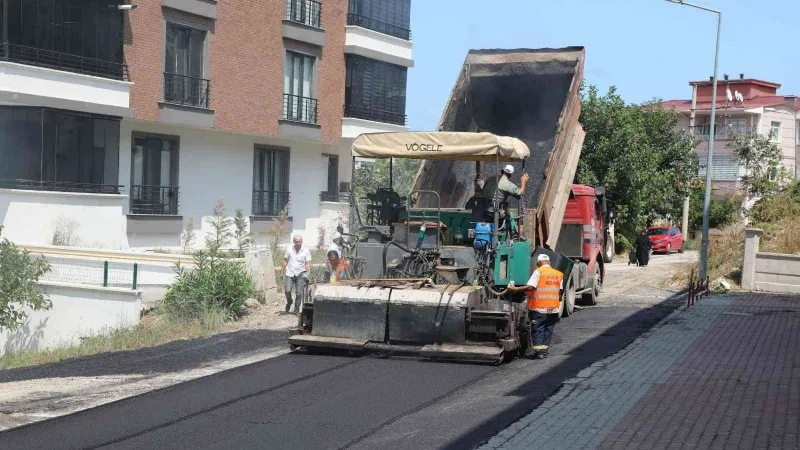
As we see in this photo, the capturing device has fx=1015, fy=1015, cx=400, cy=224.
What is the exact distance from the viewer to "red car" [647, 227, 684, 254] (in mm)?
44531

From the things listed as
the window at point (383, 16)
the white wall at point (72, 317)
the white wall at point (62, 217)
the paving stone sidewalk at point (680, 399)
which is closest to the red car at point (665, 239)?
the window at point (383, 16)

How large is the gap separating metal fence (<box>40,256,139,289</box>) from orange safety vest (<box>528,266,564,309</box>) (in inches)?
334

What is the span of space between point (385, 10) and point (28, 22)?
46.7ft

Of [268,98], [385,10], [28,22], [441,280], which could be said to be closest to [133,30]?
[28,22]

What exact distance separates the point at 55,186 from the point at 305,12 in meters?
10.9

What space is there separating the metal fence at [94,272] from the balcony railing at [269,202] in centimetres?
1226

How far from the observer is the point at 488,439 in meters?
8.76

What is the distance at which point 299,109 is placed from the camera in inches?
1264

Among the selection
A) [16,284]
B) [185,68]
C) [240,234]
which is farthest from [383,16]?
[16,284]

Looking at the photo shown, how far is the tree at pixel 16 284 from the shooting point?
732 inches

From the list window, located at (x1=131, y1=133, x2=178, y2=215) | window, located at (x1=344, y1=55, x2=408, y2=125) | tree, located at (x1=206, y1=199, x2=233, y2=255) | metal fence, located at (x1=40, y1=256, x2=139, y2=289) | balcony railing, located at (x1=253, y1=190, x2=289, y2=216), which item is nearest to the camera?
metal fence, located at (x1=40, y1=256, x2=139, y2=289)

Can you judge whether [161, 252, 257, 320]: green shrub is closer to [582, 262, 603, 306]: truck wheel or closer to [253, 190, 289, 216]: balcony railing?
[582, 262, 603, 306]: truck wheel

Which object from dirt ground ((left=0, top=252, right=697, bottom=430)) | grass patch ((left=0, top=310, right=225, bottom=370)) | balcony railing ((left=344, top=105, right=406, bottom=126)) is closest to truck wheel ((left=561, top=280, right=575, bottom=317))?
dirt ground ((left=0, top=252, right=697, bottom=430))

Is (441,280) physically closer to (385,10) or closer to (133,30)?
(133,30)
